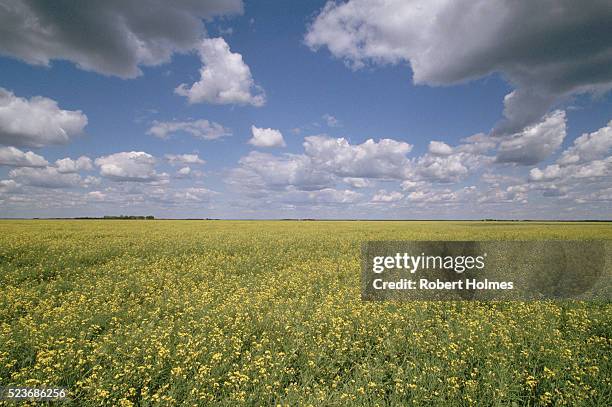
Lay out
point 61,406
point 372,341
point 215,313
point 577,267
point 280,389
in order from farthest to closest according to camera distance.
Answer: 1. point 577,267
2. point 215,313
3. point 372,341
4. point 280,389
5. point 61,406

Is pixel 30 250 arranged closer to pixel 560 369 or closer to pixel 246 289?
pixel 246 289

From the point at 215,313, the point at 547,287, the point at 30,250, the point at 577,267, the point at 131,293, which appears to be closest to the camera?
the point at 215,313

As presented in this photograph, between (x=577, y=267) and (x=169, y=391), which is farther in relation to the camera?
(x=577, y=267)

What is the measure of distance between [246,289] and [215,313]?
2.33m

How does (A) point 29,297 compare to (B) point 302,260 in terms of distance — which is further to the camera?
(B) point 302,260

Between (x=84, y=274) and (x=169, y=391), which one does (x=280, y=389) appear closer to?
(x=169, y=391)

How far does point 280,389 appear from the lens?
5.46 metres

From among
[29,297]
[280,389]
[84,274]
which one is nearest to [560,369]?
[280,389]

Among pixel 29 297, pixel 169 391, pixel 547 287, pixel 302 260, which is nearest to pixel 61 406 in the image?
pixel 169 391

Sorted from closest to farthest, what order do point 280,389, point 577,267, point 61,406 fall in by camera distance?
point 61,406 → point 280,389 → point 577,267

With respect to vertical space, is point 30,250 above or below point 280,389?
above

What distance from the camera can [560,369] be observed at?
5883 millimetres

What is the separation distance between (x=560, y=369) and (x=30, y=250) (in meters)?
21.1

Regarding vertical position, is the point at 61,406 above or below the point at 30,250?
below
